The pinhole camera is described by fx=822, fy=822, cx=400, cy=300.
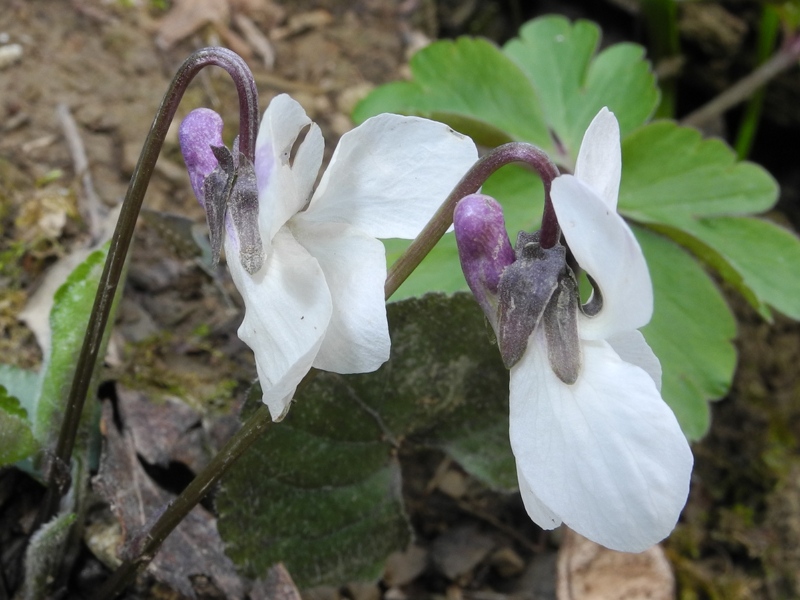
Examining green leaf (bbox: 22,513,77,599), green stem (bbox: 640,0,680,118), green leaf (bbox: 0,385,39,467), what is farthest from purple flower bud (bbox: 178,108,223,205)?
green stem (bbox: 640,0,680,118)

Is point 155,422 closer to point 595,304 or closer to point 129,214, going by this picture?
point 129,214

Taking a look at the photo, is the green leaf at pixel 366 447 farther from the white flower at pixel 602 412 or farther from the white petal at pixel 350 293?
the white flower at pixel 602 412

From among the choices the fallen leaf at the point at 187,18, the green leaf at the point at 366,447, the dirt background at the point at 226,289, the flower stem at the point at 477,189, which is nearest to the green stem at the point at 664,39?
the dirt background at the point at 226,289

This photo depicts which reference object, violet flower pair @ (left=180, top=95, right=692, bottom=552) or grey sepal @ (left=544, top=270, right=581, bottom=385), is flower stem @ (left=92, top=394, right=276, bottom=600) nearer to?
violet flower pair @ (left=180, top=95, right=692, bottom=552)

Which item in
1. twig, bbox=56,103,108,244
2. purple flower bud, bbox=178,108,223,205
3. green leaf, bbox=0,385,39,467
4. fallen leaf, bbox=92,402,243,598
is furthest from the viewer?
twig, bbox=56,103,108,244

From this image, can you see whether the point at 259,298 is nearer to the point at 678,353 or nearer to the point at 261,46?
the point at 678,353

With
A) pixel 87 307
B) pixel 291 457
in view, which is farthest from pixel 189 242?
pixel 291 457
